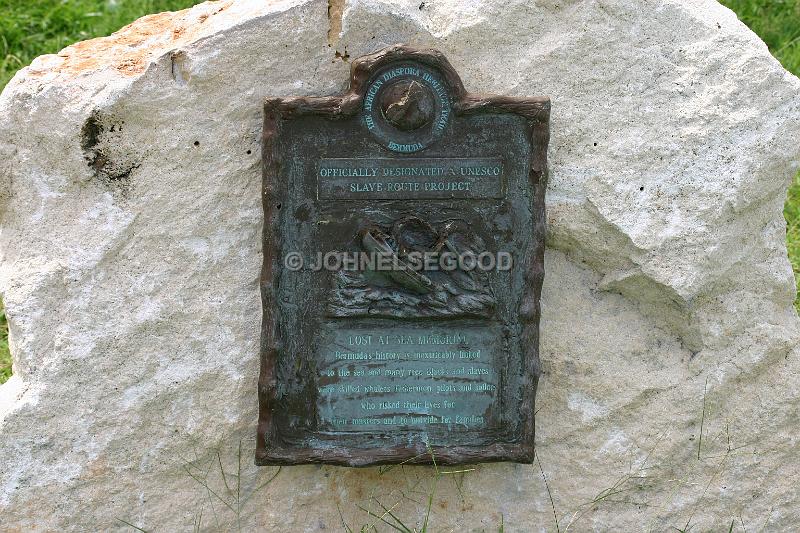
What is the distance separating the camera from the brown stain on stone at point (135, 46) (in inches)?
118

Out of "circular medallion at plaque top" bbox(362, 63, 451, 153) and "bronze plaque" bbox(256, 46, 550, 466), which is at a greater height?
"circular medallion at plaque top" bbox(362, 63, 451, 153)

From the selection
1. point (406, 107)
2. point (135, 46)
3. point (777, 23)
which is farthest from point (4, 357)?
point (777, 23)

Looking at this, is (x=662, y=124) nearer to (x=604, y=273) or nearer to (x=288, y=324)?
(x=604, y=273)

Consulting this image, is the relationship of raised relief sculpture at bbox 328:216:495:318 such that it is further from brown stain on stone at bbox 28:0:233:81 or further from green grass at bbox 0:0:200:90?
green grass at bbox 0:0:200:90

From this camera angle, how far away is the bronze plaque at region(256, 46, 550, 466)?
294cm

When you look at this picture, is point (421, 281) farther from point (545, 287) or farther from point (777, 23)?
point (777, 23)

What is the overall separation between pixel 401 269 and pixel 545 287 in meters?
A: 0.50

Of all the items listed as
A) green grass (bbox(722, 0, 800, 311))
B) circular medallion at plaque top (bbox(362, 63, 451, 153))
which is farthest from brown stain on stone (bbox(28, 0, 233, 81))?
green grass (bbox(722, 0, 800, 311))

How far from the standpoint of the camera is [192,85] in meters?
2.98

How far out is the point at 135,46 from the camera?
10.2ft

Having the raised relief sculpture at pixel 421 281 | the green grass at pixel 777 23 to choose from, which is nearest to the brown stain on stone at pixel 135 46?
the raised relief sculpture at pixel 421 281

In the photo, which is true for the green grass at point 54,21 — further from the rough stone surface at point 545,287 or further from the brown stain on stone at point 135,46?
the rough stone surface at point 545,287

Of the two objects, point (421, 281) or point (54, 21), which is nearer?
point (421, 281)

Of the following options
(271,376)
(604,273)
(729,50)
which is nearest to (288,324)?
(271,376)
